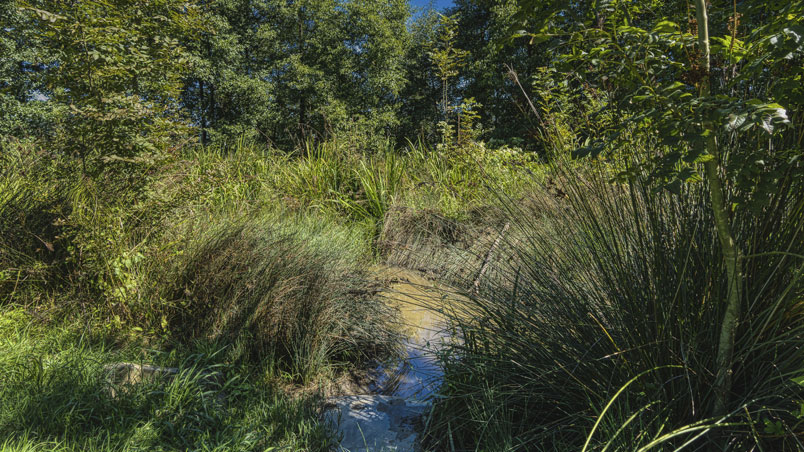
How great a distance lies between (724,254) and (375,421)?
1984mm

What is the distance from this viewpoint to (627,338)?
5.65 ft

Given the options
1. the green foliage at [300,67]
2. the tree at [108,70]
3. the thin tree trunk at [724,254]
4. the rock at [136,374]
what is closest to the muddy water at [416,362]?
the rock at [136,374]

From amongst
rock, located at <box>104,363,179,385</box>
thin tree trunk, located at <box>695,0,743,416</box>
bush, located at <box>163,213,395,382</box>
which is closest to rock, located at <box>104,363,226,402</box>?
rock, located at <box>104,363,179,385</box>

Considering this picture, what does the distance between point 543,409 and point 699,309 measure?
83cm

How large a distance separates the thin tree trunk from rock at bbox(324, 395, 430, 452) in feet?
4.78

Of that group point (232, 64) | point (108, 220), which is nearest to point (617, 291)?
point (108, 220)

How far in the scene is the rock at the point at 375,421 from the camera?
2282mm

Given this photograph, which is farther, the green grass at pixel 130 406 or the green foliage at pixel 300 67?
the green foliage at pixel 300 67

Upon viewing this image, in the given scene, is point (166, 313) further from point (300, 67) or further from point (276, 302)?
point (300, 67)

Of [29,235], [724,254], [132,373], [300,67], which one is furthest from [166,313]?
[300,67]

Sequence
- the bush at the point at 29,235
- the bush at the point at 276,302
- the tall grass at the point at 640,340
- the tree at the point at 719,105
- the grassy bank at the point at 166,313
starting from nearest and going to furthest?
1. the tree at the point at 719,105
2. the tall grass at the point at 640,340
3. the grassy bank at the point at 166,313
4. the bush at the point at 276,302
5. the bush at the point at 29,235

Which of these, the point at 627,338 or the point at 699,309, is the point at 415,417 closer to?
the point at 627,338

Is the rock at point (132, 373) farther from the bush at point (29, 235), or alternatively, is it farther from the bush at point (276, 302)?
the bush at point (29, 235)

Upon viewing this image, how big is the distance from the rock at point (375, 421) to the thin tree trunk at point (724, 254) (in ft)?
4.78
